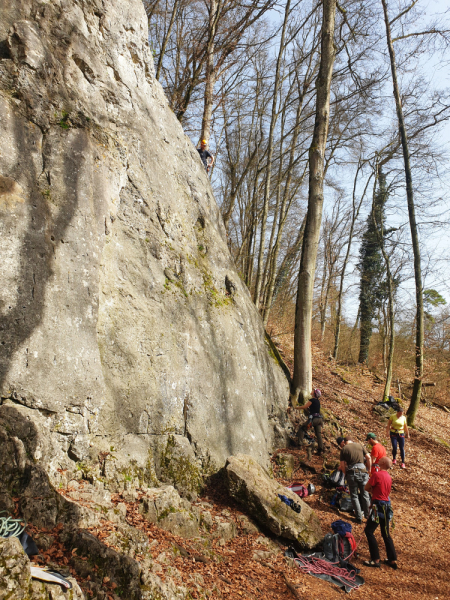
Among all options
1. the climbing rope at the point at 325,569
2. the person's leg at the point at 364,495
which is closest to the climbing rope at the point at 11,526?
the climbing rope at the point at 325,569

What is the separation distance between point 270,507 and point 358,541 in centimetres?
204

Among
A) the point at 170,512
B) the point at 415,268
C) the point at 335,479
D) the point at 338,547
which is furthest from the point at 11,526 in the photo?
the point at 415,268

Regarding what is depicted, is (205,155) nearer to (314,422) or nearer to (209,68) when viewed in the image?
(209,68)

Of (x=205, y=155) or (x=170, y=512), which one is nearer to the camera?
(x=170, y=512)

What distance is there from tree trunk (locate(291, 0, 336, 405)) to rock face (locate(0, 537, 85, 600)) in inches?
332

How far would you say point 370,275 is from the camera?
72.0ft

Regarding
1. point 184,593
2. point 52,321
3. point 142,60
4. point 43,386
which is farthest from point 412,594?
point 142,60

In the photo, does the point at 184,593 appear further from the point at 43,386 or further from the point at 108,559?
the point at 43,386

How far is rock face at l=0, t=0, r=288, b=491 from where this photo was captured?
4.56m

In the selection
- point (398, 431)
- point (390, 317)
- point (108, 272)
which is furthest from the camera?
point (390, 317)

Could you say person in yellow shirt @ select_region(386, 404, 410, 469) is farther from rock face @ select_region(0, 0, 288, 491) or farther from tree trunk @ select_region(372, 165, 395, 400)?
tree trunk @ select_region(372, 165, 395, 400)

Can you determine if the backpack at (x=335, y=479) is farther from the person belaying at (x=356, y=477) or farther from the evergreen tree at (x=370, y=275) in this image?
the evergreen tree at (x=370, y=275)

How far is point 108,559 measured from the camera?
3375mm

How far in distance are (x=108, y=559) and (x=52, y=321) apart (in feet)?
8.91
